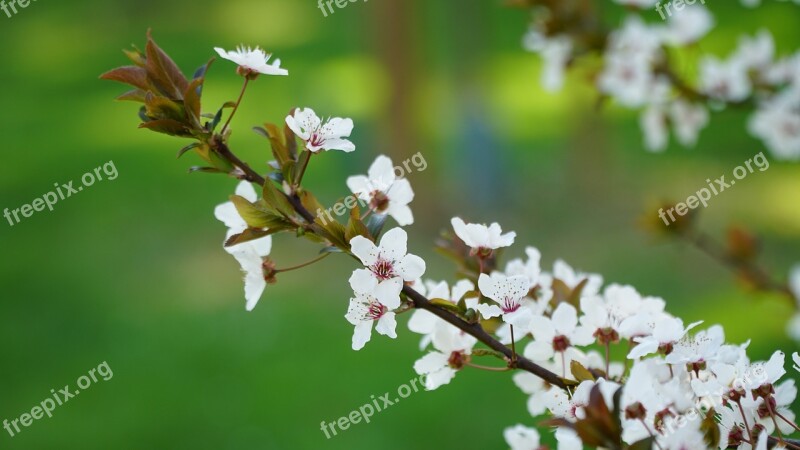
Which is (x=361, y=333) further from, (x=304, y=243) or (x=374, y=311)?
(x=304, y=243)

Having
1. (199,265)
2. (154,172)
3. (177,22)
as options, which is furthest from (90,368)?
(177,22)

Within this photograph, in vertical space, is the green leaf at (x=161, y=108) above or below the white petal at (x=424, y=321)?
above

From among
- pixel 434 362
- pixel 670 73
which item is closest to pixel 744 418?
pixel 434 362

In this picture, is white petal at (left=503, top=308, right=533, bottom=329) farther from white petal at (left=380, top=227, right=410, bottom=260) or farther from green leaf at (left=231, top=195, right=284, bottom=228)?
green leaf at (left=231, top=195, right=284, bottom=228)

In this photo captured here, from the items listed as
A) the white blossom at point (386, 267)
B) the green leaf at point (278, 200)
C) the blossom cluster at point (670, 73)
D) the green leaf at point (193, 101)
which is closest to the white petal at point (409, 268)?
the white blossom at point (386, 267)

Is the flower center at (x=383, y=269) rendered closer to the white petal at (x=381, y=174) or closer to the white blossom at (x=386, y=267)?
the white blossom at (x=386, y=267)

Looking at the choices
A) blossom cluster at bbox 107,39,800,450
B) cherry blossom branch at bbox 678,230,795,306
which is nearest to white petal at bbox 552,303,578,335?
blossom cluster at bbox 107,39,800,450
